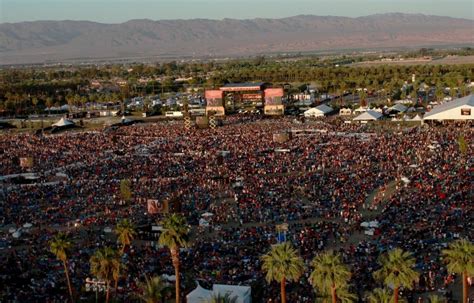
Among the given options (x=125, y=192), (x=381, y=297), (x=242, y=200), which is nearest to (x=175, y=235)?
(x=381, y=297)

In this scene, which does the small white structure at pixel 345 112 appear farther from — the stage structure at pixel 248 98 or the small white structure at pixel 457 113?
the small white structure at pixel 457 113

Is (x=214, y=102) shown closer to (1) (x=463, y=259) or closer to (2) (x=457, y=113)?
(2) (x=457, y=113)

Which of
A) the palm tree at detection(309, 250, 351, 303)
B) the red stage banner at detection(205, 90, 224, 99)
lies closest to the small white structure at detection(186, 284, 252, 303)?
the palm tree at detection(309, 250, 351, 303)

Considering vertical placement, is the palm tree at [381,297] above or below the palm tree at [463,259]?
below

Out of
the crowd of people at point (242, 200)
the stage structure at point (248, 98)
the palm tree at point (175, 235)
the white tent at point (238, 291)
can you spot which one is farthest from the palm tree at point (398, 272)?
the stage structure at point (248, 98)

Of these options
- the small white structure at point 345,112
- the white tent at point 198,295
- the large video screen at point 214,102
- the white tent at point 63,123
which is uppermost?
the large video screen at point 214,102

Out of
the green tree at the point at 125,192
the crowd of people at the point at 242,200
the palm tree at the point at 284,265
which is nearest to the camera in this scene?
the palm tree at the point at 284,265

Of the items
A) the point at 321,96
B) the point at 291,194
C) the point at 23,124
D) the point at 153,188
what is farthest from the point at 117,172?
the point at 321,96
